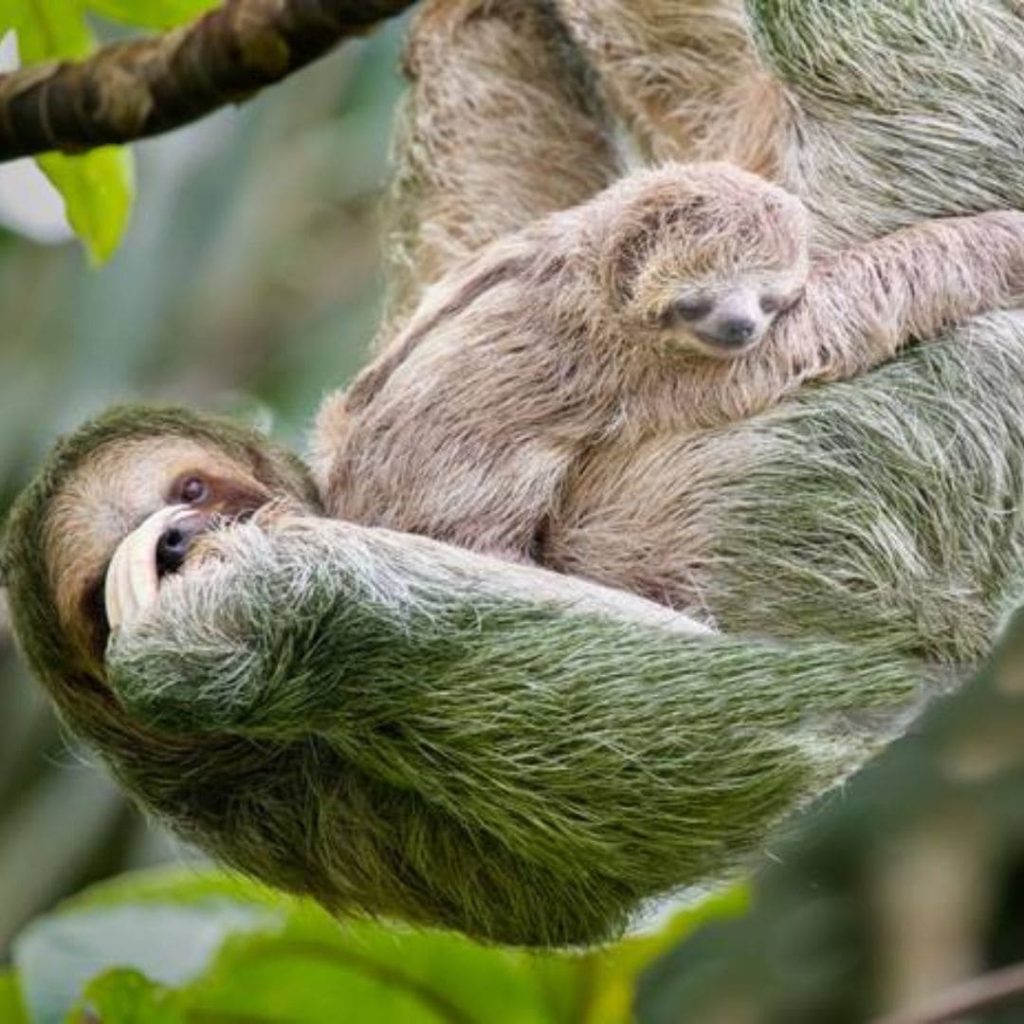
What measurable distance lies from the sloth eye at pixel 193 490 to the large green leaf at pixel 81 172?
1.25 meters

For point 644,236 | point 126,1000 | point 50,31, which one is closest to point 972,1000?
point 644,236

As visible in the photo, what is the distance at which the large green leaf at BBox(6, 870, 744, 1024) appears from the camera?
561 cm

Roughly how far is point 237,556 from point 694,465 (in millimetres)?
818

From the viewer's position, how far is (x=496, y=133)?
240 inches

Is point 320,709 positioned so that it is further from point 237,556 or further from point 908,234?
point 908,234

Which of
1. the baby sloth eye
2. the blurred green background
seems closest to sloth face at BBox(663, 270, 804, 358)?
the baby sloth eye

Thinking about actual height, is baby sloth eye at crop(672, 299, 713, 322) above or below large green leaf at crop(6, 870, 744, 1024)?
above

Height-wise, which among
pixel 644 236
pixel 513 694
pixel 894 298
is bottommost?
pixel 513 694

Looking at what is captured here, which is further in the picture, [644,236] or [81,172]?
[81,172]

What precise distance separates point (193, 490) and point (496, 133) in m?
2.04

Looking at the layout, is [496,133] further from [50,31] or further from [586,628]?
[586,628]

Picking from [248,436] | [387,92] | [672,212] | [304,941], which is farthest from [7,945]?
[672,212]

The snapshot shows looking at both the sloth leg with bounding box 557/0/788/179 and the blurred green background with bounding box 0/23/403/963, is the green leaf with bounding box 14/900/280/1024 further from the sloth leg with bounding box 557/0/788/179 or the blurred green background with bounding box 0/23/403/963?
the sloth leg with bounding box 557/0/788/179

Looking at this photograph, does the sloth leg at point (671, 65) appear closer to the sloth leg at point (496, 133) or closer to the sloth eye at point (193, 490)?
the sloth leg at point (496, 133)
